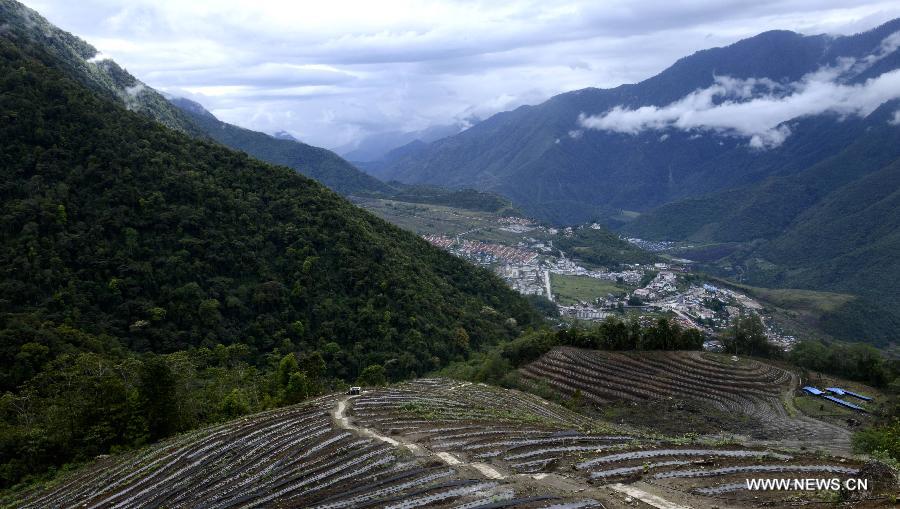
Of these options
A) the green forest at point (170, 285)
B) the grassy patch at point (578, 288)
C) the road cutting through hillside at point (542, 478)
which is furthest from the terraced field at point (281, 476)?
the grassy patch at point (578, 288)

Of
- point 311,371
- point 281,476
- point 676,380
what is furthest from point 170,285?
point 676,380

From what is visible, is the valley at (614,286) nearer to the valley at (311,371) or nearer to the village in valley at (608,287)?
the village in valley at (608,287)

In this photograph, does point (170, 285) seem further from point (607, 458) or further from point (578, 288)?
point (578, 288)

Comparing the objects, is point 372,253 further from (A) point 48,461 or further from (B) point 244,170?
(A) point 48,461

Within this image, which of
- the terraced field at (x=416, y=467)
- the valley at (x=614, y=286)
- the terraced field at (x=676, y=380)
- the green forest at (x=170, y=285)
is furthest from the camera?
the valley at (x=614, y=286)

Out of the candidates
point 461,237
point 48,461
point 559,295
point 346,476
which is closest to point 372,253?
point 48,461

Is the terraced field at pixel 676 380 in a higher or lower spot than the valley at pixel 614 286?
higher
